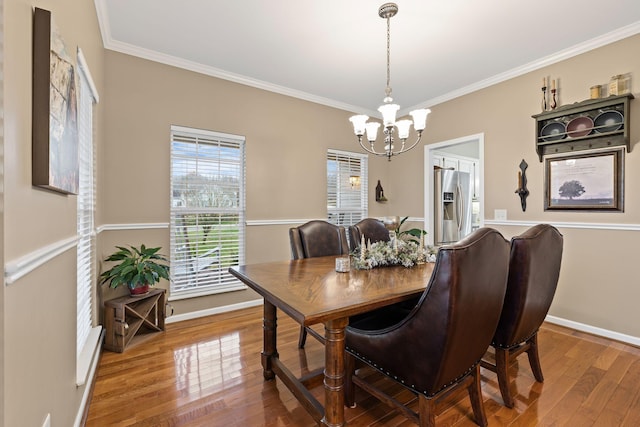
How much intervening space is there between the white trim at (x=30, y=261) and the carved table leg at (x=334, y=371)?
3.61 ft

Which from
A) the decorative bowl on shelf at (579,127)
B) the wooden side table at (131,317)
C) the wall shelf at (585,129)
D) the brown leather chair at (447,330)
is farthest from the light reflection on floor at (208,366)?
the decorative bowl on shelf at (579,127)

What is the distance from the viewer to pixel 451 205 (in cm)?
489

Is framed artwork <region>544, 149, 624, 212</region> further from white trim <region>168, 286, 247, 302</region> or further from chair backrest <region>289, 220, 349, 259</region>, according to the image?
white trim <region>168, 286, 247, 302</region>

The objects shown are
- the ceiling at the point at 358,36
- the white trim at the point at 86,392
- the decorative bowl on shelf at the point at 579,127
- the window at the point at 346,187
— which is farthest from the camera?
the window at the point at 346,187

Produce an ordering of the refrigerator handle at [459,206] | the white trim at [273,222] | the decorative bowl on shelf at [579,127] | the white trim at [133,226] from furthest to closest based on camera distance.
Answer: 1. the refrigerator handle at [459,206]
2. the white trim at [273,222]
3. the decorative bowl on shelf at [579,127]
4. the white trim at [133,226]

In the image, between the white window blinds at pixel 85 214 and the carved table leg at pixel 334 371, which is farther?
the white window blinds at pixel 85 214

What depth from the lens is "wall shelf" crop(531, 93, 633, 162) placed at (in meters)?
2.65

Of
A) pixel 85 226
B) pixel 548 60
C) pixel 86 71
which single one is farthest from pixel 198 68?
pixel 548 60

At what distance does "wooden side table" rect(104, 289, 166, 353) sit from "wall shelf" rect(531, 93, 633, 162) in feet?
13.7

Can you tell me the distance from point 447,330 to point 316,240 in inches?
65.8

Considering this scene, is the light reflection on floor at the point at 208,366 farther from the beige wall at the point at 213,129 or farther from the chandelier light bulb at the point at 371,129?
the chandelier light bulb at the point at 371,129

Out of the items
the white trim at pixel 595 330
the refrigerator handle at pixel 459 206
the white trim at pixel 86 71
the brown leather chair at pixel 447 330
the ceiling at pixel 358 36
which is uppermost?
the ceiling at pixel 358 36

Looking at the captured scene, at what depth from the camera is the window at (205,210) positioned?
3.20m

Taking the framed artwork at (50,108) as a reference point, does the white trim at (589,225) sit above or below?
below
